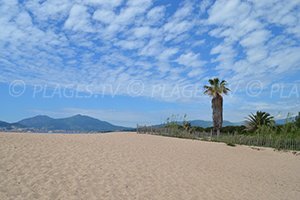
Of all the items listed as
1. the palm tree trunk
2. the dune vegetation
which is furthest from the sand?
the palm tree trunk

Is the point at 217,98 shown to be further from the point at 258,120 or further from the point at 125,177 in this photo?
the point at 125,177

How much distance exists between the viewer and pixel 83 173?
882 centimetres

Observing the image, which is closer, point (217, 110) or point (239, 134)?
point (239, 134)

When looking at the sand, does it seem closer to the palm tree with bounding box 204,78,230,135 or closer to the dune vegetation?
the dune vegetation

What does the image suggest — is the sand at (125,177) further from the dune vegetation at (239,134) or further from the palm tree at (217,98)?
the palm tree at (217,98)

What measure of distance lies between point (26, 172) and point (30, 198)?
1.93 meters

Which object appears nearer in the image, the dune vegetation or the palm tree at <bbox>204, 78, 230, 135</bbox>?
the dune vegetation

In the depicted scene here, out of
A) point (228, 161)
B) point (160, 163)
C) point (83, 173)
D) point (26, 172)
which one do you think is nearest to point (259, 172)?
point (228, 161)

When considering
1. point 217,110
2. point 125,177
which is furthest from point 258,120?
point 125,177

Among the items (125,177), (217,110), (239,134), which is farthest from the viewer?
(217,110)

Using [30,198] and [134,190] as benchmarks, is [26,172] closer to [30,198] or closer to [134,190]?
[30,198]

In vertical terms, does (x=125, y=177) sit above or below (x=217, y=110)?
below

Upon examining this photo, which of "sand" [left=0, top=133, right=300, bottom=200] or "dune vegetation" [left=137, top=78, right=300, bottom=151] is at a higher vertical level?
"dune vegetation" [left=137, top=78, right=300, bottom=151]

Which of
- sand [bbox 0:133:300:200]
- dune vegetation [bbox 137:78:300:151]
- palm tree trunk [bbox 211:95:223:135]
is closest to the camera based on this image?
sand [bbox 0:133:300:200]
